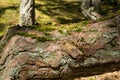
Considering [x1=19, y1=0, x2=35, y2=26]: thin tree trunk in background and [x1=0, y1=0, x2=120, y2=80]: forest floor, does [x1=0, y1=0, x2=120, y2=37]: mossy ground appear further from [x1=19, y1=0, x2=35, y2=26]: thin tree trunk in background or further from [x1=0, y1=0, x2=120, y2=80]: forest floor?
[x1=19, y1=0, x2=35, y2=26]: thin tree trunk in background

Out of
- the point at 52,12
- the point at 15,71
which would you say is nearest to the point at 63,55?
the point at 15,71

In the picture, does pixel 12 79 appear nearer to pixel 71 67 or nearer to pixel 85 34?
pixel 71 67

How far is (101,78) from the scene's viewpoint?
6.07 metres

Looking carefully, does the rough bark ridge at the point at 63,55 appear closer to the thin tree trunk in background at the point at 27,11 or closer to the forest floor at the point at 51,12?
the thin tree trunk in background at the point at 27,11

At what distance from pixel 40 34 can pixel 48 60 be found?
2.16 ft

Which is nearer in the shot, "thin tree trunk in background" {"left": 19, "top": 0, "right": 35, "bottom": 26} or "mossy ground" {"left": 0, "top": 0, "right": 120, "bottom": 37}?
"thin tree trunk in background" {"left": 19, "top": 0, "right": 35, "bottom": 26}

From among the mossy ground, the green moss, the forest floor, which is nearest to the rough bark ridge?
the green moss

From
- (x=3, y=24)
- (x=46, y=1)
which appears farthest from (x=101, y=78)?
(x=46, y=1)

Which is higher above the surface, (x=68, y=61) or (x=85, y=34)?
(x=85, y=34)

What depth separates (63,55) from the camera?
5.65 m

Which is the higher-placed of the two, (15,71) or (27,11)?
(15,71)

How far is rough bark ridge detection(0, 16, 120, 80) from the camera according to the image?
5.62 metres

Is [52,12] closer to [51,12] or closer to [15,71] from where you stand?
[51,12]

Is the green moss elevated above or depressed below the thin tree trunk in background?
above
